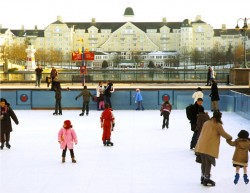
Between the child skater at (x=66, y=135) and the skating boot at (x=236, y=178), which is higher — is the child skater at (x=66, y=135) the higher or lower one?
the higher one

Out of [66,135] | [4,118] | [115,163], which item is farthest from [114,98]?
[66,135]

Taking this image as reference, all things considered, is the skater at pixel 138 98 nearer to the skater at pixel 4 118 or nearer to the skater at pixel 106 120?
the skater at pixel 106 120

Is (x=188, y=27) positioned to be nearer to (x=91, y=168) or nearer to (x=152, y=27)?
(x=152, y=27)

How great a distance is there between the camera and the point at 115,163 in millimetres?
10180

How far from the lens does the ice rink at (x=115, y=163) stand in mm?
8242

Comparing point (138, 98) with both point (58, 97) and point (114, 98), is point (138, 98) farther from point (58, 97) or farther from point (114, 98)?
point (58, 97)

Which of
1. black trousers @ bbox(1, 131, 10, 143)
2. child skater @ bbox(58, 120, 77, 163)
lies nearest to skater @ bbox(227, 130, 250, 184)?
child skater @ bbox(58, 120, 77, 163)

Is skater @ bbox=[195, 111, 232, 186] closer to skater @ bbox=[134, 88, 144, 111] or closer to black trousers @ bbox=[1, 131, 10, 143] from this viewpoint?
black trousers @ bbox=[1, 131, 10, 143]

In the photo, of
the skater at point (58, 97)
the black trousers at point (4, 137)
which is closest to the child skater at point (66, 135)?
the black trousers at point (4, 137)

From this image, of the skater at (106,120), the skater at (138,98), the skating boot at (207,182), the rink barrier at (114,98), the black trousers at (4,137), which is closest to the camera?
the skating boot at (207,182)

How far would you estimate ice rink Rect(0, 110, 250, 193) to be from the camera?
324 inches

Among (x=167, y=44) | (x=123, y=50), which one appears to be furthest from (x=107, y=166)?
(x=167, y=44)

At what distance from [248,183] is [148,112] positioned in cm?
1240

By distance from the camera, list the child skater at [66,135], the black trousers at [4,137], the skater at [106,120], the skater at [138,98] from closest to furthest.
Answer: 1. the child skater at [66,135]
2. the black trousers at [4,137]
3. the skater at [106,120]
4. the skater at [138,98]
